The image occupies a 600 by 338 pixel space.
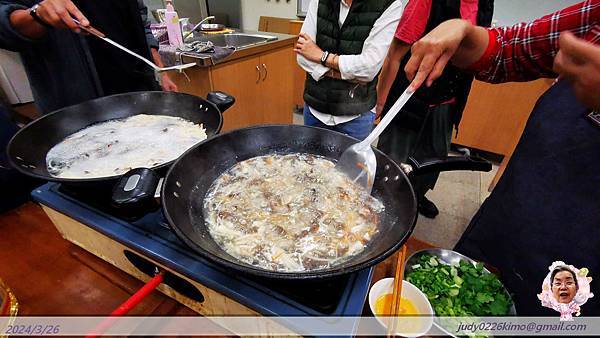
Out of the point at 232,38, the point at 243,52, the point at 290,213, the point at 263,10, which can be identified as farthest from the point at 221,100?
the point at 263,10

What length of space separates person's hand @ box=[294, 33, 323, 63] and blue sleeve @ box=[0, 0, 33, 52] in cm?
139

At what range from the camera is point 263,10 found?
16.7 feet

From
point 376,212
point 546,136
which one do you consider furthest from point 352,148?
point 546,136

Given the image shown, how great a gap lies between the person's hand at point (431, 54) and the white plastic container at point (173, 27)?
2398 millimetres

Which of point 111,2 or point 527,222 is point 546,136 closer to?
point 527,222

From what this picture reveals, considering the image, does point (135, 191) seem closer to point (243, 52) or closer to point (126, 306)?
point (126, 306)

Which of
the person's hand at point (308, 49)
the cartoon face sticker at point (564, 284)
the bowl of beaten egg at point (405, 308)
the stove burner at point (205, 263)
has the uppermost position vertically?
the person's hand at point (308, 49)

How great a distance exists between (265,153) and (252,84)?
6.98ft

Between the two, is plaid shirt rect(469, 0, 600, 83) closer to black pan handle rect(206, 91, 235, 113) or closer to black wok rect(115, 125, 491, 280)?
black wok rect(115, 125, 491, 280)

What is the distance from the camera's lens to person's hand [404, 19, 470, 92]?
835mm

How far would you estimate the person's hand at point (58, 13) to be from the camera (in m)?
1.07

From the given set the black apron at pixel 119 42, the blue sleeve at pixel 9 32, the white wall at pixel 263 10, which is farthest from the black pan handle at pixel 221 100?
the white wall at pixel 263 10

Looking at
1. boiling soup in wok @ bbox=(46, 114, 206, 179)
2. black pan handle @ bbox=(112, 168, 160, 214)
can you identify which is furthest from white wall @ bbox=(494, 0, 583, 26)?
black pan handle @ bbox=(112, 168, 160, 214)

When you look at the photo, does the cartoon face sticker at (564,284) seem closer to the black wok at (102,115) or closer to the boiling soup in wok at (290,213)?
the boiling soup in wok at (290,213)
